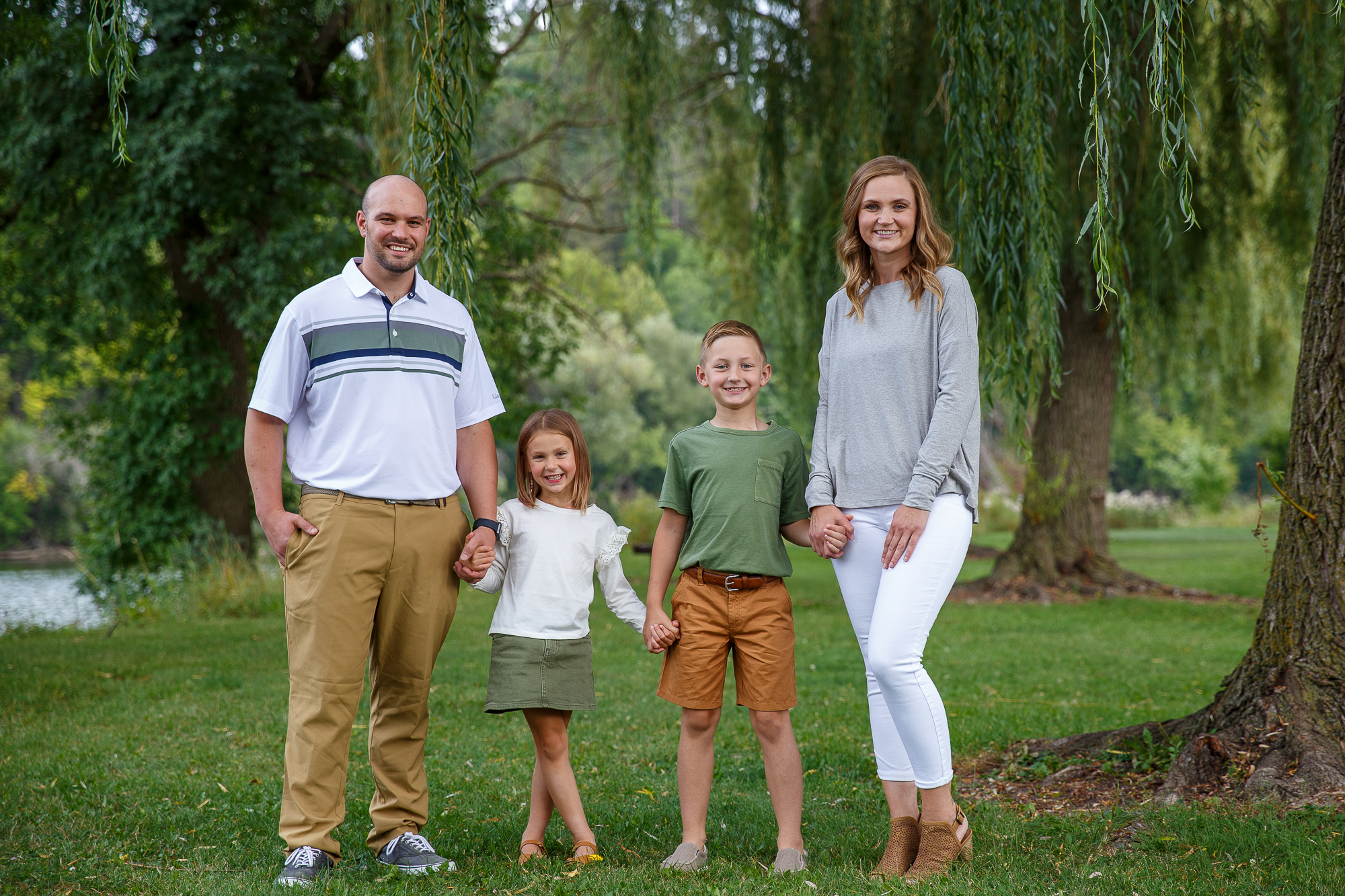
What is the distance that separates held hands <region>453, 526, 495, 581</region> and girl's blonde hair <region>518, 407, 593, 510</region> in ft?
0.78

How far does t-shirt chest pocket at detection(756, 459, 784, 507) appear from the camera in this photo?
316 centimetres

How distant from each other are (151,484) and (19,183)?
3.48 meters

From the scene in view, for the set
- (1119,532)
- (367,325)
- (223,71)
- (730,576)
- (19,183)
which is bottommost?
(1119,532)

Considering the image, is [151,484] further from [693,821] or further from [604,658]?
[693,821]

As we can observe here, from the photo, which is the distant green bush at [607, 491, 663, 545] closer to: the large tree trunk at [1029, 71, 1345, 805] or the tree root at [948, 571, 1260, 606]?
the tree root at [948, 571, 1260, 606]

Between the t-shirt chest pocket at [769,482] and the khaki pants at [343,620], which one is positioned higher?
the t-shirt chest pocket at [769,482]

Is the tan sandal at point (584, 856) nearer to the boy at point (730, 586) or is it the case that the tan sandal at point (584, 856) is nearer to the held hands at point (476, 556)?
the boy at point (730, 586)

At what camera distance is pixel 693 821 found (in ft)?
10.3

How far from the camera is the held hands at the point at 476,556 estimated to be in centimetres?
312

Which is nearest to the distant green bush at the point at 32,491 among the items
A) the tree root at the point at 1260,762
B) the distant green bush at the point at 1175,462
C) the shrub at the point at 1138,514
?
the shrub at the point at 1138,514

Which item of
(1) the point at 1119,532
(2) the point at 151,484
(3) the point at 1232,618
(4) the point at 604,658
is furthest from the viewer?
(1) the point at 1119,532

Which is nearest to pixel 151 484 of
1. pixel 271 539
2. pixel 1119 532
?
pixel 271 539

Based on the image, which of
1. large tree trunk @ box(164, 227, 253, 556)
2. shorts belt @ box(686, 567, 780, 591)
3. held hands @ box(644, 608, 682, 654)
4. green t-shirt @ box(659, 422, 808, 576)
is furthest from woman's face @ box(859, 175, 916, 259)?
large tree trunk @ box(164, 227, 253, 556)

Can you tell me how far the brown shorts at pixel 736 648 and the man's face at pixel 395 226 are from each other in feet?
4.10
